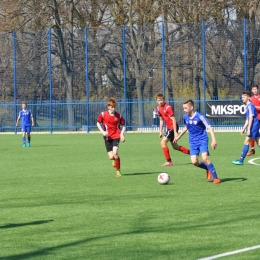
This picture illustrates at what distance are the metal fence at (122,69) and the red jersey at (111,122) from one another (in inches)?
1050

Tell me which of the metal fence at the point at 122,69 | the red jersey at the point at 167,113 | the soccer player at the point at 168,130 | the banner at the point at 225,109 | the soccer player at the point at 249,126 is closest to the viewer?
the soccer player at the point at 249,126

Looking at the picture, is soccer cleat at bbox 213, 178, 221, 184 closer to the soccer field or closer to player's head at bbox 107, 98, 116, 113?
the soccer field

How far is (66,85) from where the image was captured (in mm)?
45719

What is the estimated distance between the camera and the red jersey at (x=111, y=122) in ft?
53.4

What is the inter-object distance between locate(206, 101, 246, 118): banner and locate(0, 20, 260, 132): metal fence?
83 centimetres

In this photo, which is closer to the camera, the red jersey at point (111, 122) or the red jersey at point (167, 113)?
the red jersey at point (111, 122)

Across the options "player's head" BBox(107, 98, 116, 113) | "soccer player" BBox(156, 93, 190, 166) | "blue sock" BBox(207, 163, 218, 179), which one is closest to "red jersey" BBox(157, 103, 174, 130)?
A: "soccer player" BBox(156, 93, 190, 166)

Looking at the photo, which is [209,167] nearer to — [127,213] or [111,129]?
[111,129]

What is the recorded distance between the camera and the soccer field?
784 centimetres

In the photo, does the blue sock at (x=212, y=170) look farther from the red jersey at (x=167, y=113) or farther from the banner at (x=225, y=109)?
the banner at (x=225, y=109)

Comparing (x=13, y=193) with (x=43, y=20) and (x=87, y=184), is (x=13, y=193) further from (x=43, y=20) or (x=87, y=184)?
(x=43, y=20)

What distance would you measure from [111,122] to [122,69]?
29.0 m

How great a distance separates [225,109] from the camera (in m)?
41.4

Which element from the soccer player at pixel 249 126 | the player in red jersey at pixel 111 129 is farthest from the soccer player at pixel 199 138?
the soccer player at pixel 249 126
